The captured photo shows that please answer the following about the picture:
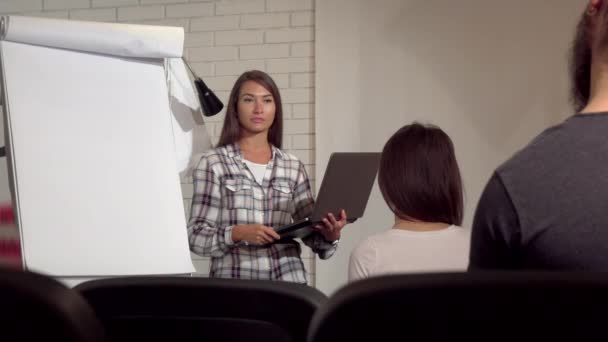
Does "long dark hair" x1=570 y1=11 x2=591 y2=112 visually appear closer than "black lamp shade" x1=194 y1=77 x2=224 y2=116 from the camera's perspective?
Yes

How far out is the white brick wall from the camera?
12.4 feet

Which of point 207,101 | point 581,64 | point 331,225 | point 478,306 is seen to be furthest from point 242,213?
point 478,306

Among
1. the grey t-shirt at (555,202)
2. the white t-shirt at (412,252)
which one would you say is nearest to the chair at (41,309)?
the grey t-shirt at (555,202)

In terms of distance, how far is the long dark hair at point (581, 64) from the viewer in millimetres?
1021

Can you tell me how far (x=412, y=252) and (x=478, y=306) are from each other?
1.09 meters

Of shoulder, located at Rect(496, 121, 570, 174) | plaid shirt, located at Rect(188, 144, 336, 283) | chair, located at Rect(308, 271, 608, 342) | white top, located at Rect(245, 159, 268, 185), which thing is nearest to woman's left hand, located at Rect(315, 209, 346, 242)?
plaid shirt, located at Rect(188, 144, 336, 283)

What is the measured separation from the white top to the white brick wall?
1.30 meters

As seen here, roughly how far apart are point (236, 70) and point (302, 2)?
0.54m

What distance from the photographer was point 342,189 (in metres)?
2.28

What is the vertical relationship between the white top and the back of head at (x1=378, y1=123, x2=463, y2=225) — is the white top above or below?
below

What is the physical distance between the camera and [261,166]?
8.09ft

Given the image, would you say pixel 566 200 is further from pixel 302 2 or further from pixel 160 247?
pixel 302 2

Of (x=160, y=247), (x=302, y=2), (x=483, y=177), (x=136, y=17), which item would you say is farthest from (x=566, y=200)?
(x=136, y=17)

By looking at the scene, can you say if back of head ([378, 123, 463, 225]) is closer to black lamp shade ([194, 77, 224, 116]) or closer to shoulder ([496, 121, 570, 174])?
shoulder ([496, 121, 570, 174])
